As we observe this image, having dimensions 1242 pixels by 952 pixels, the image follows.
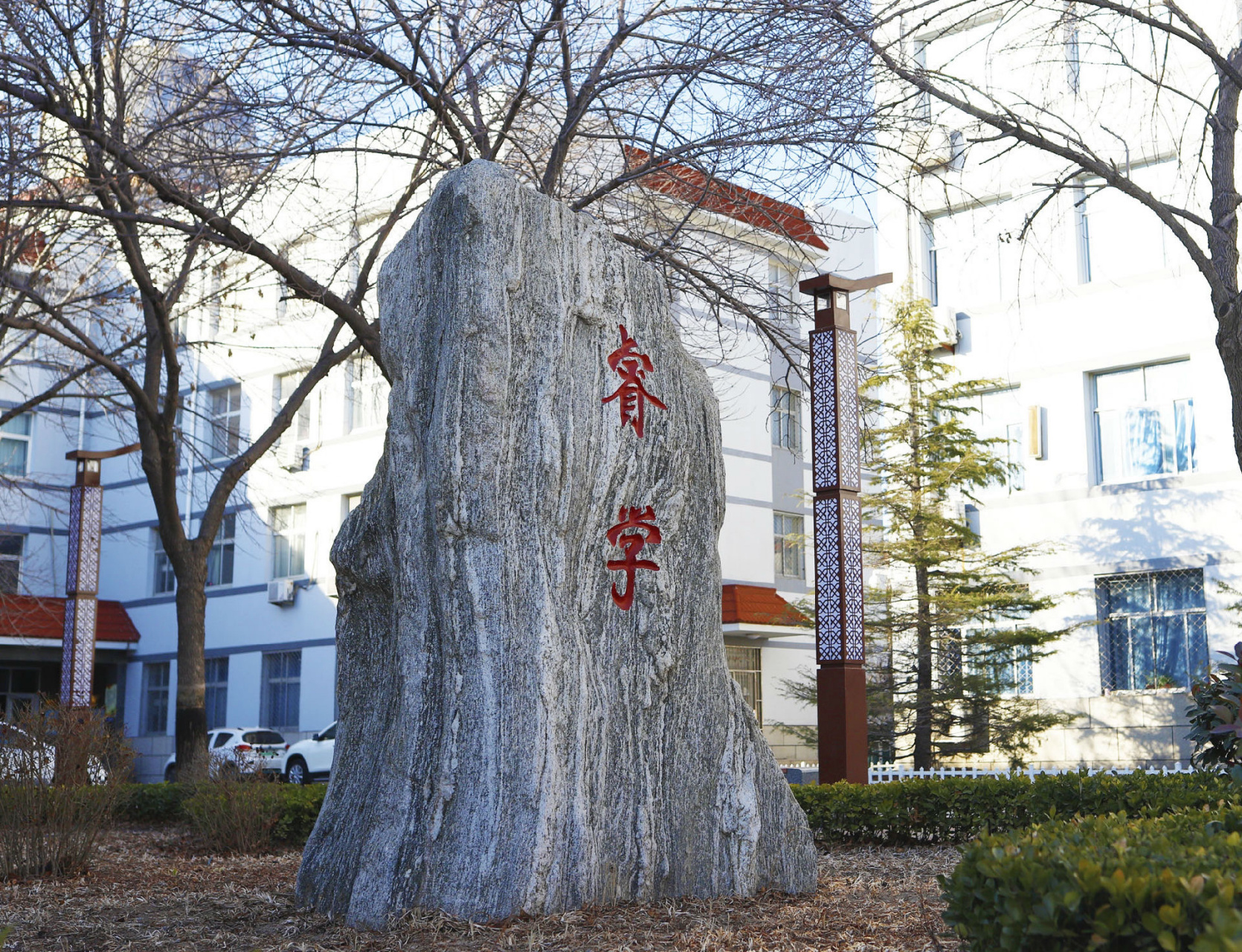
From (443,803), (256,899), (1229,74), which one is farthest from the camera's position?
(1229,74)

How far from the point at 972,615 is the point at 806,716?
8.07 metres

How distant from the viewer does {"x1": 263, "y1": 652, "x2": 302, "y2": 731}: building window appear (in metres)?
23.9

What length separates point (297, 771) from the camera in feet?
66.3

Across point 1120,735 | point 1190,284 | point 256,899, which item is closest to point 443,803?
point 256,899

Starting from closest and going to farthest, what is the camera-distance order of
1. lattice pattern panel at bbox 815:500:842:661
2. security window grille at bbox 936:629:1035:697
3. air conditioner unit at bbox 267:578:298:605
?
lattice pattern panel at bbox 815:500:842:661
security window grille at bbox 936:629:1035:697
air conditioner unit at bbox 267:578:298:605

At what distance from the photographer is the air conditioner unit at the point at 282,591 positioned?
78.4 feet

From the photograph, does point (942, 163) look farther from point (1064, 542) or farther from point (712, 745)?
point (1064, 542)

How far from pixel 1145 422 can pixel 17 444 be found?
22.7 meters

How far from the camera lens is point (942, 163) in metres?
8.46

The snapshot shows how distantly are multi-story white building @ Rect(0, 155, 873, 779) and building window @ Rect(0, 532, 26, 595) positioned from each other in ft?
0.28

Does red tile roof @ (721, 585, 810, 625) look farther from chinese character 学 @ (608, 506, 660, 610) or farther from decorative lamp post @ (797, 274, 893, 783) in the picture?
chinese character 学 @ (608, 506, 660, 610)

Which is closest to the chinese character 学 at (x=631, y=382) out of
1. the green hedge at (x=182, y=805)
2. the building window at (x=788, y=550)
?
the green hedge at (x=182, y=805)

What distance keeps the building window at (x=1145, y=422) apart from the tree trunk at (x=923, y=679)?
3.39m

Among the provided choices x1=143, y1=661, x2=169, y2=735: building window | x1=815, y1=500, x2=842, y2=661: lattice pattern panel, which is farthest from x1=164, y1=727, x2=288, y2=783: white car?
x1=815, y1=500, x2=842, y2=661: lattice pattern panel
